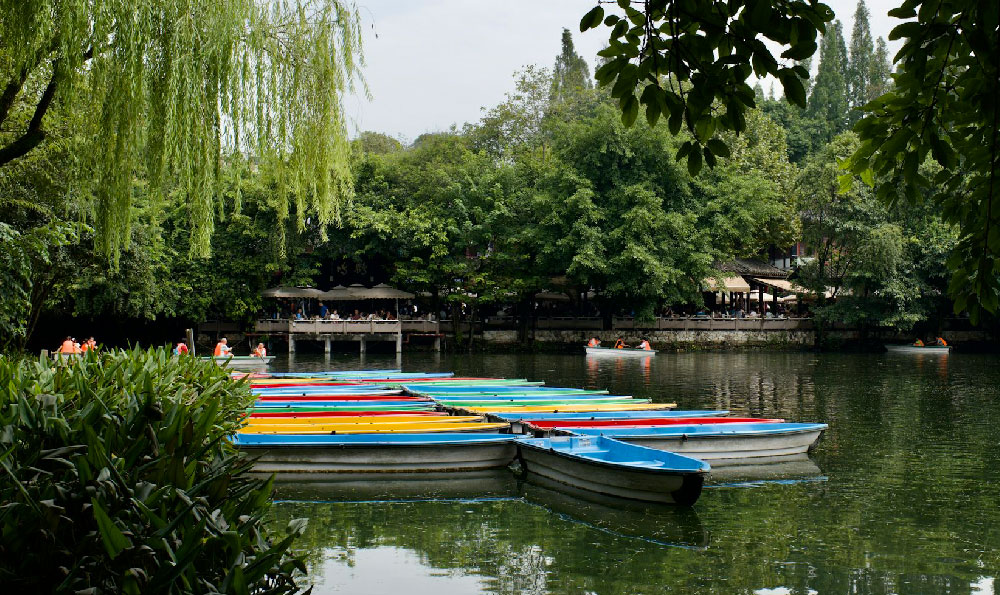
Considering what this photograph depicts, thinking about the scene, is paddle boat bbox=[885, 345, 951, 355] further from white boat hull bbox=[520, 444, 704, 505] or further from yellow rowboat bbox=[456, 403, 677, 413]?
white boat hull bbox=[520, 444, 704, 505]

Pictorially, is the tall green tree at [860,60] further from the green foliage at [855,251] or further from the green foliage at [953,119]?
the green foliage at [953,119]

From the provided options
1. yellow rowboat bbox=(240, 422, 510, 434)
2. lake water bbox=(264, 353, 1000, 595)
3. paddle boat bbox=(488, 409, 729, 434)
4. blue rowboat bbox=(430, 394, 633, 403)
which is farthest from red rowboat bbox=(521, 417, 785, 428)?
blue rowboat bbox=(430, 394, 633, 403)

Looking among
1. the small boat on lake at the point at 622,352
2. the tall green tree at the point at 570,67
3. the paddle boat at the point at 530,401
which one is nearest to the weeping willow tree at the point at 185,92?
the paddle boat at the point at 530,401

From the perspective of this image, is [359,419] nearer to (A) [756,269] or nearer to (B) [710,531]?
(B) [710,531]

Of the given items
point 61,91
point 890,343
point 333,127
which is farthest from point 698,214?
point 61,91

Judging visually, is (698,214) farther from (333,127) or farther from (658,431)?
(333,127)

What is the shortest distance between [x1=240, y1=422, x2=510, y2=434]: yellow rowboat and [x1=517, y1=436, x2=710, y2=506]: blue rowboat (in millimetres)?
1401

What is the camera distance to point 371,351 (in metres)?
43.4

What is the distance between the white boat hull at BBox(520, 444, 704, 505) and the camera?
919cm

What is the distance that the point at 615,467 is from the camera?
377 inches

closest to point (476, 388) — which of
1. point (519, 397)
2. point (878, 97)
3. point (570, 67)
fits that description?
point (519, 397)

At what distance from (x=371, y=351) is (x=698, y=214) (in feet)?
59.4

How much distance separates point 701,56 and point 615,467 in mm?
6674

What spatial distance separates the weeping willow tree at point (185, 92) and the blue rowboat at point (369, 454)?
3274 mm
